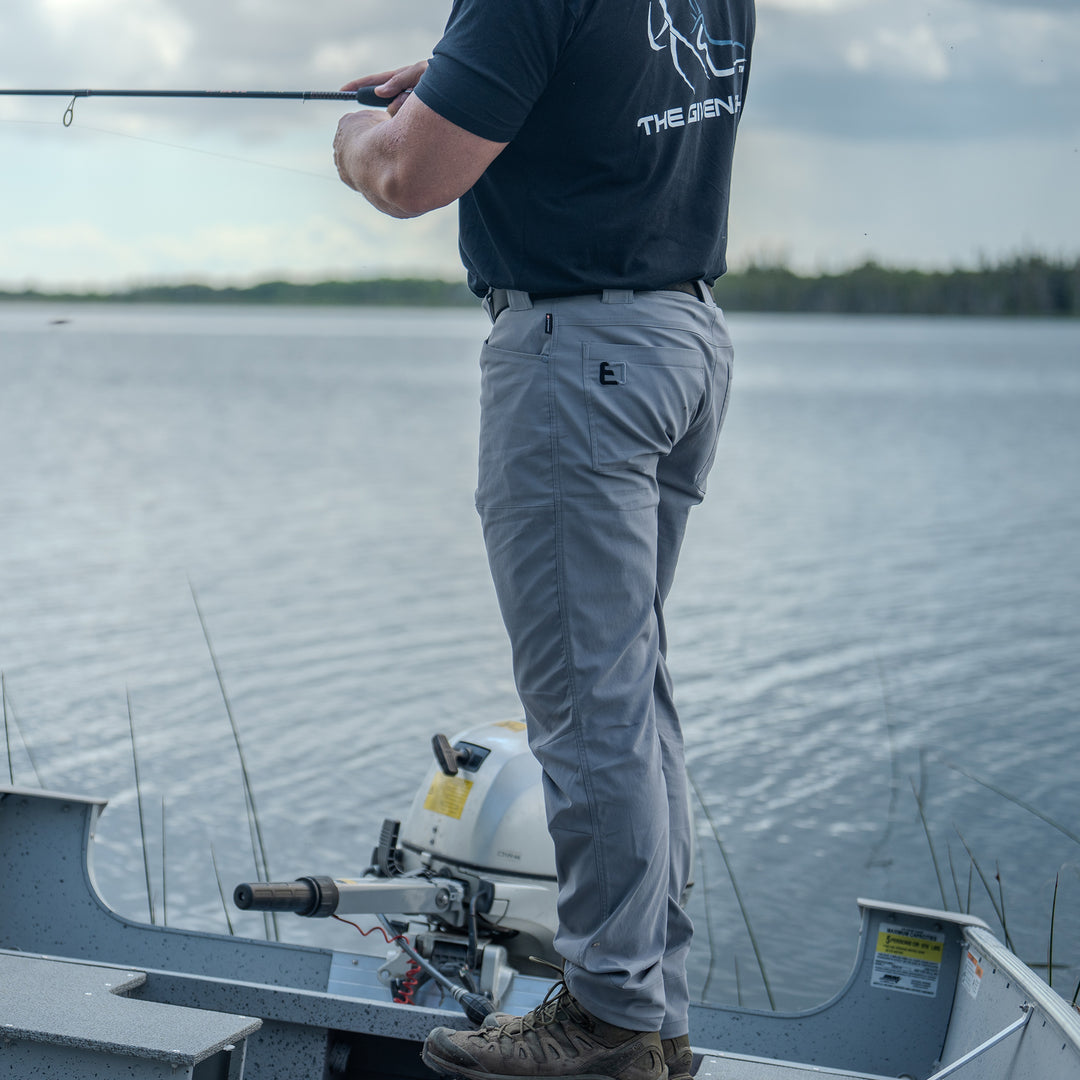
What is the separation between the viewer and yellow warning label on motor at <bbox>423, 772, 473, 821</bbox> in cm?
268

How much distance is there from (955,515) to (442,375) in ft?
78.9

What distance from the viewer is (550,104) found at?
5.63 ft

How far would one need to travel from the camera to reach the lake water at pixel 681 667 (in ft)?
14.8

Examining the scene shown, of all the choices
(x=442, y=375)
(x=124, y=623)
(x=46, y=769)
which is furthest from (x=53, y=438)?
(x=442, y=375)

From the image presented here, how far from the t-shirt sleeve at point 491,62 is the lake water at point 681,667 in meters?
1.61

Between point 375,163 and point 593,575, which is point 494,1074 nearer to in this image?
point 593,575

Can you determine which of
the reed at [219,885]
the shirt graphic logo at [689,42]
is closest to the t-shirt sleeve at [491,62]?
the shirt graphic logo at [689,42]

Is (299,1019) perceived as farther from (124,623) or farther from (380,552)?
(380,552)

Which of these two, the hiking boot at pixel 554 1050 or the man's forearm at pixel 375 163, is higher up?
the man's forearm at pixel 375 163

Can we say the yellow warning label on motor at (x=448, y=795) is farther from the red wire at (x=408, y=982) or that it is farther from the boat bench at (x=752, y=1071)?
the boat bench at (x=752, y=1071)

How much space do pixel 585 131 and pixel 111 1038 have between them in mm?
1353

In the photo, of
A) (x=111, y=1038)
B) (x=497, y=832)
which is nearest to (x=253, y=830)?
(x=497, y=832)

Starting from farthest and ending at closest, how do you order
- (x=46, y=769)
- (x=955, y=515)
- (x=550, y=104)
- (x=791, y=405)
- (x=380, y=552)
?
(x=791, y=405)
(x=955, y=515)
(x=380, y=552)
(x=46, y=769)
(x=550, y=104)

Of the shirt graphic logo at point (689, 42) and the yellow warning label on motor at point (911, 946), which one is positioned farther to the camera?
the yellow warning label on motor at point (911, 946)
